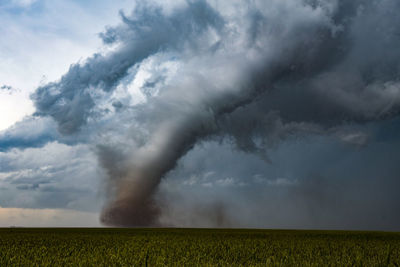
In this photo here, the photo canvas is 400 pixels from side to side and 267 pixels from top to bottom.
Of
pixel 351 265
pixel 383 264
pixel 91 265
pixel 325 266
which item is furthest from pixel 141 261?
pixel 383 264

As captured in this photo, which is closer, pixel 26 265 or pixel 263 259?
pixel 26 265

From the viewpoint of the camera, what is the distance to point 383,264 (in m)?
9.45

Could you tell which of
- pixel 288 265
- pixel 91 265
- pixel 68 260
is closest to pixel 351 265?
pixel 288 265

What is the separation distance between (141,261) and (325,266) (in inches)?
221

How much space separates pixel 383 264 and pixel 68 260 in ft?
33.2

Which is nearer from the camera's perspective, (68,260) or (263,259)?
(68,260)

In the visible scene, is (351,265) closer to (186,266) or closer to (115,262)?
(186,266)

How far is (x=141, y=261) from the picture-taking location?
31.6 feet

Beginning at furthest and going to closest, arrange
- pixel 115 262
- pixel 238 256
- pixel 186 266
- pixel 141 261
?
pixel 238 256 → pixel 141 261 → pixel 115 262 → pixel 186 266

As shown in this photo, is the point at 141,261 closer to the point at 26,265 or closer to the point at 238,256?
the point at 26,265

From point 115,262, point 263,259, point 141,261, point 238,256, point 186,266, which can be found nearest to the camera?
point 186,266

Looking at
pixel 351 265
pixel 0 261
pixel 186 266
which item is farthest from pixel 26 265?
pixel 351 265

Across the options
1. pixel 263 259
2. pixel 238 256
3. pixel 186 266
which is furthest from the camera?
pixel 238 256

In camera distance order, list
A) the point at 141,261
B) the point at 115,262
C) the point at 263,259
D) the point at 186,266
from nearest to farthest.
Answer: the point at 186,266, the point at 115,262, the point at 141,261, the point at 263,259
